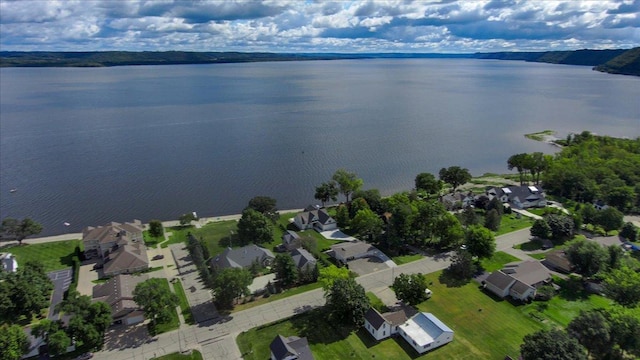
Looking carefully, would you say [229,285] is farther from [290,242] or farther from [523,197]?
[523,197]

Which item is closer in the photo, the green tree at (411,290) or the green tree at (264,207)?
the green tree at (411,290)

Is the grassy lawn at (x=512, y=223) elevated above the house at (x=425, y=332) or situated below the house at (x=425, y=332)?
below

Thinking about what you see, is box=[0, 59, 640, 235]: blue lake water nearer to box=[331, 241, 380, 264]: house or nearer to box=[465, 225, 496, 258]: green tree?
box=[331, 241, 380, 264]: house

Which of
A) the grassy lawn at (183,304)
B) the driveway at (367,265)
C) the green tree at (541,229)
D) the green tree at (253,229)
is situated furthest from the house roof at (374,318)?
the green tree at (541,229)

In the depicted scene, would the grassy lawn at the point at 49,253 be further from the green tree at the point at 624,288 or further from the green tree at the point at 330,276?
the green tree at the point at 624,288

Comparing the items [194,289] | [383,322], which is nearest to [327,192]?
[194,289]

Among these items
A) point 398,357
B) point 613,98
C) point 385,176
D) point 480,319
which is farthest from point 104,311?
point 613,98
